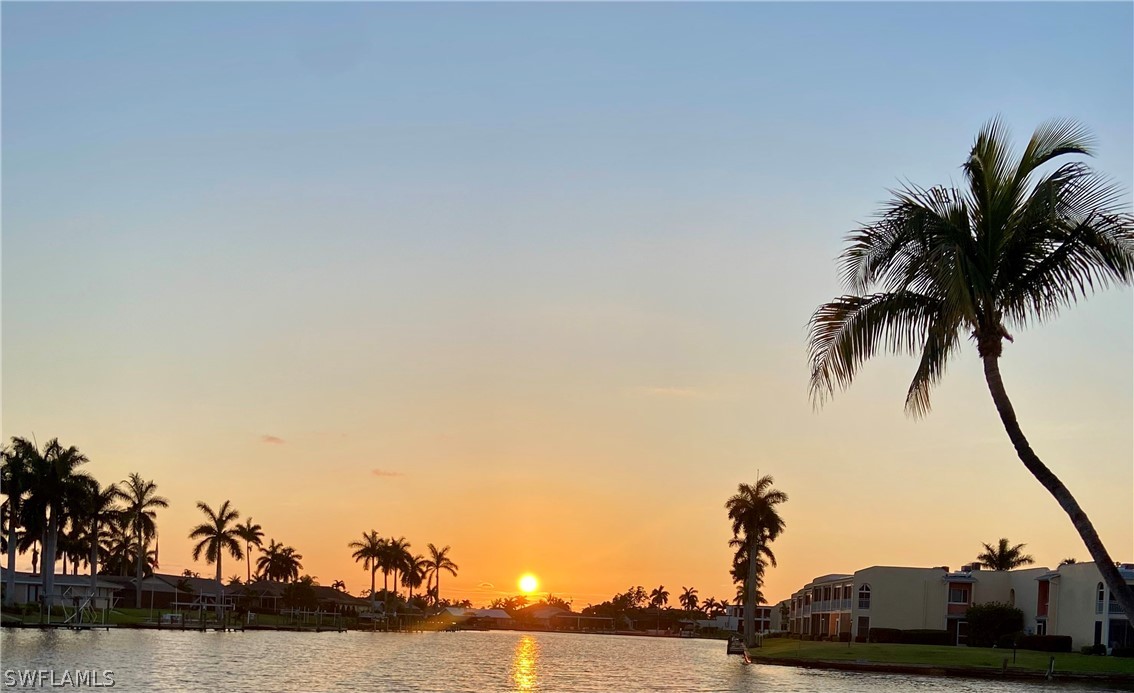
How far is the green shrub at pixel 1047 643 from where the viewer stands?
252ft

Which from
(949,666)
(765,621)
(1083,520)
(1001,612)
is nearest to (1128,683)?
(949,666)

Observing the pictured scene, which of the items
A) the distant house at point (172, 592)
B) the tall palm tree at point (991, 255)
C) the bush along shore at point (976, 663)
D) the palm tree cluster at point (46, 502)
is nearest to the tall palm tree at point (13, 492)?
the palm tree cluster at point (46, 502)

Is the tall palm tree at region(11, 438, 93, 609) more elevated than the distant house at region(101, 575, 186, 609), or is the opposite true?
the tall palm tree at region(11, 438, 93, 609)

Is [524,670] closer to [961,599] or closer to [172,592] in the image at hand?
[961,599]

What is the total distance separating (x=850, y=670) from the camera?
6994cm

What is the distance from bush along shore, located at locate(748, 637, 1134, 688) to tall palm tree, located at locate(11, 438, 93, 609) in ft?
199

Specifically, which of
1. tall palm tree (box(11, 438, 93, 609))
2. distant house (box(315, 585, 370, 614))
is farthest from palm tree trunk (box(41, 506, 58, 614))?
distant house (box(315, 585, 370, 614))

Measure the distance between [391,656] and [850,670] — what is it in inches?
1221

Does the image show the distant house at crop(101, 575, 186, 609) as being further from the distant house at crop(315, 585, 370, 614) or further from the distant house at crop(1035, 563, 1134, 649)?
the distant house at crop(1035, 563, 1134, 649)

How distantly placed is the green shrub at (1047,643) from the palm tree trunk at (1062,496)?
70746mm

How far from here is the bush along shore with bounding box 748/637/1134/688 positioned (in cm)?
6148

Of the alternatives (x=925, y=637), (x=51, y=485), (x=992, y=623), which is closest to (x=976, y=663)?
(x=992, y=623)

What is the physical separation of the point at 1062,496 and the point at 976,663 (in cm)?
5852

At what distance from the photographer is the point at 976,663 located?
217ft
